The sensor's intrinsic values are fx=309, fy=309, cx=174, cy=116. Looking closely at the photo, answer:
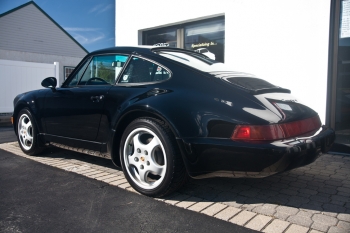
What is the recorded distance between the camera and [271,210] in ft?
8.51

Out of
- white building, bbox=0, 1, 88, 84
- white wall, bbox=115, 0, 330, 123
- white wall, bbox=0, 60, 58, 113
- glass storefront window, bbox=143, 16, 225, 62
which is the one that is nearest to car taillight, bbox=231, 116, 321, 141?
white wall, bbox=115, 0, 330, 123

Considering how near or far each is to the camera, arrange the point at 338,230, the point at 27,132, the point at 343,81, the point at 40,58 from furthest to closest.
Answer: the point at 40,58 → the point at 343,81 → the point at 27,132 → the point at 338,230

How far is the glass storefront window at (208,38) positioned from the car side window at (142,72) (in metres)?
3.50

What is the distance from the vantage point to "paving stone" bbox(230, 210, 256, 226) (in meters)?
2.36

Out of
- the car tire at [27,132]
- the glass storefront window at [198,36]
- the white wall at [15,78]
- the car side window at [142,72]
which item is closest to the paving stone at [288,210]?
the car side window at [142,72]

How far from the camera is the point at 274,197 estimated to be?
2.91 meters

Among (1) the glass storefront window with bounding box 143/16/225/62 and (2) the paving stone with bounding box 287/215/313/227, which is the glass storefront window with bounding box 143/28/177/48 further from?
(2) the paving stone with bounding box 287/215/313/227

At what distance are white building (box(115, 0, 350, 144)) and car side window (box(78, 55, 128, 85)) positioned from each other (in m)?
3.17

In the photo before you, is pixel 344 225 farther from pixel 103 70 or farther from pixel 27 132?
pixel 27 132

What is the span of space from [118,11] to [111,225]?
24.7ft

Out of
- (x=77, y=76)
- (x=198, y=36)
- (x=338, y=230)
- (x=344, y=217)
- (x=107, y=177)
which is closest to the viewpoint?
(x=338, y=230)

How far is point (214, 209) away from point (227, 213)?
13cm

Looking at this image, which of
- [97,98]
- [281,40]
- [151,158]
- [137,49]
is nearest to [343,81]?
[281,40]

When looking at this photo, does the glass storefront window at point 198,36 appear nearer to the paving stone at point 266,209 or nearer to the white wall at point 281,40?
the white wall at point 281,40
